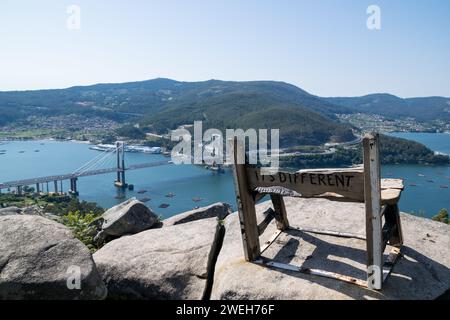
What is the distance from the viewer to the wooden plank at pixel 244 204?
2.27 meters

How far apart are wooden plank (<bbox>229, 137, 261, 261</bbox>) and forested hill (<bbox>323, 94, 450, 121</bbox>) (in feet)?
365

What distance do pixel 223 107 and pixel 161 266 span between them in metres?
80.4

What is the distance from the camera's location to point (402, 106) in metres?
124

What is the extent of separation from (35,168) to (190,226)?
50.5 m

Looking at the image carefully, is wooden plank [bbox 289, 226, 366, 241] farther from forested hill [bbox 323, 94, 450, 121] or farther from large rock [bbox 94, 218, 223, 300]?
forested hill [bbox 323, 94, 450, 121]

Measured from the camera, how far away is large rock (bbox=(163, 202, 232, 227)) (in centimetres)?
379

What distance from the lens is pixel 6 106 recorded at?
10112 centimetres

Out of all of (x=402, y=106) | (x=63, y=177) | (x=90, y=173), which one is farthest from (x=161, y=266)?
(x=402, y=106)

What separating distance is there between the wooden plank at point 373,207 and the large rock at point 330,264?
99mm

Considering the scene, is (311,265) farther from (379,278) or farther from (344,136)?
(344,136)

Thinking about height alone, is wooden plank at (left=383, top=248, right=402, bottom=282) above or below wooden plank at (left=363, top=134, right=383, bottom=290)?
below

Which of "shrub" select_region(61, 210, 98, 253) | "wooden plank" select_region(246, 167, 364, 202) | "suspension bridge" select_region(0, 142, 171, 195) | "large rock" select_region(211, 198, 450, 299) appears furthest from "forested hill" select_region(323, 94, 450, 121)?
"wooden plank" select_region(246, 167, 364, 202)

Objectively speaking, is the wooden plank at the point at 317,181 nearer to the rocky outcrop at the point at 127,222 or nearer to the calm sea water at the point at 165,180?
the rocky outcrop at the point at 127,222

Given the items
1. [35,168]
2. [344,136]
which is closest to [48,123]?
[35,168]
